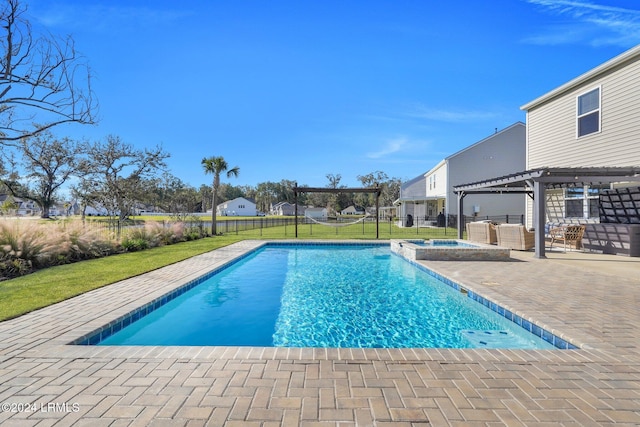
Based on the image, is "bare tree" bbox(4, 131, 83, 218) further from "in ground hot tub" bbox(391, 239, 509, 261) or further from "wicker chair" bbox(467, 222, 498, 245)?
"wicker chair" bbox(467, 222, 498, 245)

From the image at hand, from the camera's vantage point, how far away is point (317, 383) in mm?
2273

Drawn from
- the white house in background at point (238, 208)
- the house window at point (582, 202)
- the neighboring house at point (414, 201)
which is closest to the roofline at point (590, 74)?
the house window at point (582, 202)

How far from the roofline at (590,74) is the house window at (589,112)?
1.38 feet

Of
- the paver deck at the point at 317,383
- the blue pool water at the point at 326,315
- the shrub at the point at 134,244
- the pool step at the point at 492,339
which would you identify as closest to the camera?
the paver deck at the point at 317,383

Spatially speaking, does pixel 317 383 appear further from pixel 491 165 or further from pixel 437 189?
pixel 437 189

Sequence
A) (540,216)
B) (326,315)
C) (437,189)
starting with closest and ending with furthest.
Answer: (326,315), (540,216), (437,189)

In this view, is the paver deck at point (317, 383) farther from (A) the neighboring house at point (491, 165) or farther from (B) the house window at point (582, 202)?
(A) the neighboring house at point (491, 165)

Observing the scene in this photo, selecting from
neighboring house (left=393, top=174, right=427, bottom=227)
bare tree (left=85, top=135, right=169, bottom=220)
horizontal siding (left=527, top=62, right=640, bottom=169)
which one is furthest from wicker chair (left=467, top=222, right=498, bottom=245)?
bare tree (left=85, top=135, right=169, bottom=220)

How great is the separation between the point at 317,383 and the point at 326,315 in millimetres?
2675

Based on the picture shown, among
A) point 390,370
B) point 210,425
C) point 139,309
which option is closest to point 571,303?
point 390,370

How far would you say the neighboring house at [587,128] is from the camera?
8.20 meters

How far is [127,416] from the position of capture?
6.19ft

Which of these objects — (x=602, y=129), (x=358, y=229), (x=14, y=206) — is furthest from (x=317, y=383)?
(x=14, y=206)

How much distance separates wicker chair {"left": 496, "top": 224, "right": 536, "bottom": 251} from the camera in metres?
9.77
